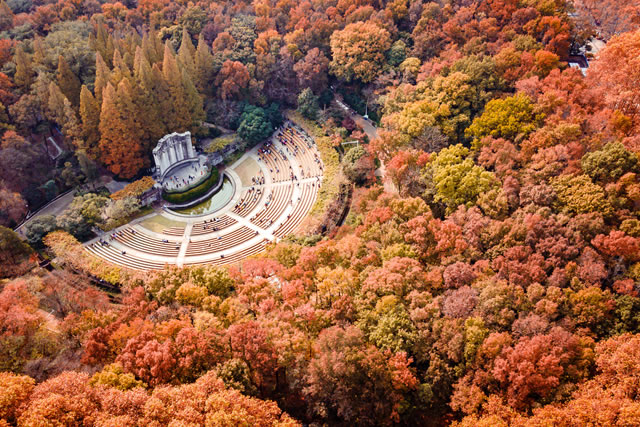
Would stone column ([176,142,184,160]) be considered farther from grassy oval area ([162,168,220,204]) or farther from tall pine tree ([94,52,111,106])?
tall pine tree ([94,52,111,106])

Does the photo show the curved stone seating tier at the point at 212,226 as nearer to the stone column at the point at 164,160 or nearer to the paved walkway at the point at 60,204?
the stone column at the point at 164,160

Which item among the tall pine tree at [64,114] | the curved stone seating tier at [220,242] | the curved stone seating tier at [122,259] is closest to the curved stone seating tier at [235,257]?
the curved stone seating tier at [220,242]

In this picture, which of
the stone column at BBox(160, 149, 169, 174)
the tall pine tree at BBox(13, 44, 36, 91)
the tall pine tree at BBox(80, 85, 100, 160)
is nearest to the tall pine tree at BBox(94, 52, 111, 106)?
the tall pine tree at BBox(80, 85, 100, 160)

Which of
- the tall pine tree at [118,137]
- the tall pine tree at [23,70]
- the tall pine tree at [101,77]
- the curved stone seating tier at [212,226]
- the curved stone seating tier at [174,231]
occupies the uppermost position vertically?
the tall pine tree at [23,70]

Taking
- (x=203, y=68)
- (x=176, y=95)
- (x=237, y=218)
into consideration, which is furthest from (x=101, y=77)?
(x=237, y=218)

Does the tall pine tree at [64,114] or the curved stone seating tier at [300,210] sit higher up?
the tall pine tree at [64,114]

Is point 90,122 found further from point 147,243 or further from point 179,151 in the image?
point 147,243

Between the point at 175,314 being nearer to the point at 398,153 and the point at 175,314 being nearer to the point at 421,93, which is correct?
the point at 398,153
